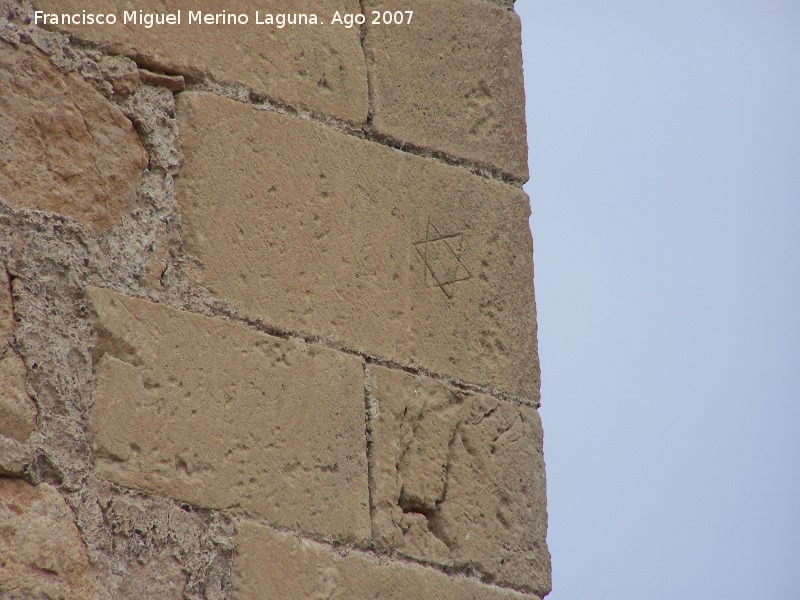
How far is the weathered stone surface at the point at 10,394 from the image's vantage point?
1.74 meters

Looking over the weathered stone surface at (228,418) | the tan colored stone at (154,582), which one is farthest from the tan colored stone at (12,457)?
the tan colored stone at (154,582)

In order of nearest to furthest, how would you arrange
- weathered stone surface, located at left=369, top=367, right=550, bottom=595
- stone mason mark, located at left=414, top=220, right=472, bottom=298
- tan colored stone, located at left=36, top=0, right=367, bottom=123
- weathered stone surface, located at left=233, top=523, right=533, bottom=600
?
1. weathered stone surface, located at left=233, top=523, right=533, bottom=600
2. tan colored stone, located at left=36, top=0, right=367, bottom=123
3. weathered stone surface, located at left=369, top=367, right=550, bottom=595
4. stone mason mark, located at left=414, top=220, right=472, bottom=298

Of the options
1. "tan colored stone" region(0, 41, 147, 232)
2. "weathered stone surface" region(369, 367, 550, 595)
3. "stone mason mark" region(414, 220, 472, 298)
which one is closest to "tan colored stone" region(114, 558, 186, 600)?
"weathered stone surface" region(369, 367, 550, 595)

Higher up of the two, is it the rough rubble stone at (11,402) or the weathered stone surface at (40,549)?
the rough rubble stone at (11,402)

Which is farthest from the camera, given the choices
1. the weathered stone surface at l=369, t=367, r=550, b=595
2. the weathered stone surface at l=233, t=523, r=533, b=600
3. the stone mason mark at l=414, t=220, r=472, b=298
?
the stone mason mark at l=414, t=220, r=472, b=298

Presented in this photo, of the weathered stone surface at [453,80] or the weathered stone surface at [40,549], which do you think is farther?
the weathered stone surface at [453,80]

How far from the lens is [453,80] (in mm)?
2592

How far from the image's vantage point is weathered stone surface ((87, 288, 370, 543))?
191 centimetres

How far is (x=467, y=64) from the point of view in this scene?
264 cm

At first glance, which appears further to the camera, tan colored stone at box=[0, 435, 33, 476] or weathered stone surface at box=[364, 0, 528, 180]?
weathered stone surface at box=[364, 0, 528, 180]

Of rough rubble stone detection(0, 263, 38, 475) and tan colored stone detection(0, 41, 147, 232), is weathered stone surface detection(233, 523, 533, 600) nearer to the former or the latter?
rough rubble stone detection(0, 263, 38, 475)

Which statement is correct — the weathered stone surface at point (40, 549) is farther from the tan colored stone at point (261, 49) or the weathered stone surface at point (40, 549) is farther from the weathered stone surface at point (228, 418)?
the tan colored stone at point (261, 49)

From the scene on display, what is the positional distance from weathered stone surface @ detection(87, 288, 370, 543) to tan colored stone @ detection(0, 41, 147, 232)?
17cm

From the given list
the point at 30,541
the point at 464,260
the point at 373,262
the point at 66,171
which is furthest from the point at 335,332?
the point at 30,541
